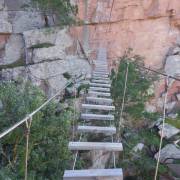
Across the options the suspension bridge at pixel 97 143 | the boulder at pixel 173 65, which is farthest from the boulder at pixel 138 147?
the boulder at pixel 173 65

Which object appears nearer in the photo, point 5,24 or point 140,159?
point 140,159

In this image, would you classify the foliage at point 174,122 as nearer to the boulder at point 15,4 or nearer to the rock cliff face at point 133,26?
the rock cliff face at point 133,26

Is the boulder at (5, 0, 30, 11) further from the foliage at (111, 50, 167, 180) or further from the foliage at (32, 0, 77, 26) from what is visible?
the foliage at (111, 50, 167, 180)

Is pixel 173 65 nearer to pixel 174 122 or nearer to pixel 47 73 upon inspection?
pixel 174 122

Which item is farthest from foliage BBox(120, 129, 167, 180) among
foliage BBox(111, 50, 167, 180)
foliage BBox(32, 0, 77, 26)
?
foliage BBox(32, 0, 77, 26)

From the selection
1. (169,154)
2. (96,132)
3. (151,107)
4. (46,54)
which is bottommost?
(169,154)

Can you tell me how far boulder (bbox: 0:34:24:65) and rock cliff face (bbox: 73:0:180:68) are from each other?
2255 mm

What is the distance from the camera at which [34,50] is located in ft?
36.7

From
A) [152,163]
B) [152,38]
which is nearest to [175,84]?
[152,38]

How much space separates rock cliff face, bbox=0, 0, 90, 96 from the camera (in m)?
11.0

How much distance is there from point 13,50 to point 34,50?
1069 mm

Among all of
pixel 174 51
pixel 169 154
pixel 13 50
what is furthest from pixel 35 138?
pixel 174 51

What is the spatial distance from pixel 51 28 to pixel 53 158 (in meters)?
6.80

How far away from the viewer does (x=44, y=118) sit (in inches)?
220
